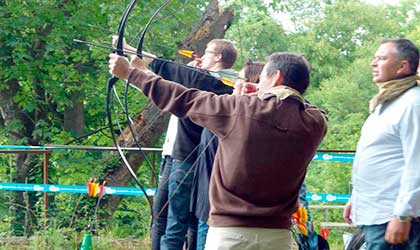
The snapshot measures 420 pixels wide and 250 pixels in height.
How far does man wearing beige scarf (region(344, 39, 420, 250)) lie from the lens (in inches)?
123

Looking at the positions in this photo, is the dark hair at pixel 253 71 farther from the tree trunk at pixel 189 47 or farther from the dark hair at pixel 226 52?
the tree trunk at pixel 189 47

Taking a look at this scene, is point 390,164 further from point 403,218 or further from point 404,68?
point 404,68

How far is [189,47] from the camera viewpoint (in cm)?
839

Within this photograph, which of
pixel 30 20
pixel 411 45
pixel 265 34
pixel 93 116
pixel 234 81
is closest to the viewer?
pixel 411 45

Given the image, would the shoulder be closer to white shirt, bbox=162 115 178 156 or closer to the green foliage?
white shirt, bbox=162 115 178 156

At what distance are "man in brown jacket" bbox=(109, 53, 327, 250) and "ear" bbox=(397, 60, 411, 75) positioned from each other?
0.51 metres

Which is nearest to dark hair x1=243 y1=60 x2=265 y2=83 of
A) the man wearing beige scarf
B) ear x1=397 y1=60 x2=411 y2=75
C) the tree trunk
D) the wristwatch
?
the man wearing beige scarf

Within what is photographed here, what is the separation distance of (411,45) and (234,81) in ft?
3.01

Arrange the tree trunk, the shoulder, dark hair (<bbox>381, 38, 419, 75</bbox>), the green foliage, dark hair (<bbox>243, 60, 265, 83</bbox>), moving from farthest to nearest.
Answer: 1. the green foliage
2. the tree trunk
3. dark hair (<bbox>243, 60, 265, 83</bbox>)
4. dark hair (<bbox>381, 38, 419, 75</bbox>)
5. the shoulder

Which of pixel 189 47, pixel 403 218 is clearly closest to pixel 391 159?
pixel 403 218

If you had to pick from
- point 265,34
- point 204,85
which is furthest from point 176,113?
point 265,34

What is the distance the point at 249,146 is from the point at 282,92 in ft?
0.87

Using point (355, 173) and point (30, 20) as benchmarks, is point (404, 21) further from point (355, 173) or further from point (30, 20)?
point (355, 173)

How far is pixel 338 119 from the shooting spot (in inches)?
1014
